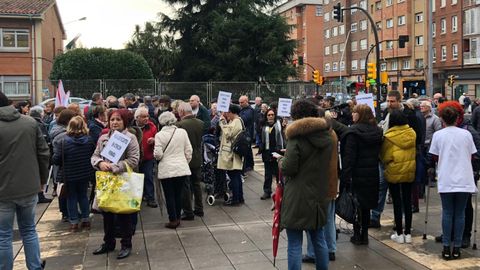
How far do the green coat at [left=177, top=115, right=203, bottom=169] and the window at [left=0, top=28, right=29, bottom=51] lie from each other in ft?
101

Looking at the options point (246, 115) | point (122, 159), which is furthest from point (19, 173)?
point (246, 115)

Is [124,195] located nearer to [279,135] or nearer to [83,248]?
[83,248]

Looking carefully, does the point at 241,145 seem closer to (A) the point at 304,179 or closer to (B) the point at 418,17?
(A) the point at 304,179

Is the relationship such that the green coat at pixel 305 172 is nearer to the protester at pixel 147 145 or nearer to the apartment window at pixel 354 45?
the protester at pixel 147 145

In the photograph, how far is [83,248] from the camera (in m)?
6.57

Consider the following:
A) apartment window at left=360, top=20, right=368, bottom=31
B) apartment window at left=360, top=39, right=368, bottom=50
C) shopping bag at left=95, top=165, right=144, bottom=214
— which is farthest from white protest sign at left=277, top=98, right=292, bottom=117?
apartment window at left=360, top=20, right=368, bottom=31

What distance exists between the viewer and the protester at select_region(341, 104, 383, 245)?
20.0 feet

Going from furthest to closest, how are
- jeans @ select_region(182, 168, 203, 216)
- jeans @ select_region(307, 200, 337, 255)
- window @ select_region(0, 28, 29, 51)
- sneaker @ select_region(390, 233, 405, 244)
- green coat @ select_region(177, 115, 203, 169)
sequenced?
window @ select_region(0, 28, 29, 51) → jeans @ select_region(182, 168, 203, 216) → green coat @ select_region(177, 115, 203, 169) → sneaker @ select_region(390, 233, 405, 244) → jeans @ select_region(307, 200, 337, 255)

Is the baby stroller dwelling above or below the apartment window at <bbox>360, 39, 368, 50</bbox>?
below

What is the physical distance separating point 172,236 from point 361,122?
3.11m

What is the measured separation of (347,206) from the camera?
6172 mm

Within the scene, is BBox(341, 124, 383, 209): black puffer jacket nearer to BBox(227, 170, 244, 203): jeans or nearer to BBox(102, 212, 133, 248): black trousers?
BBox(102, 212, 133, 248): black trousers

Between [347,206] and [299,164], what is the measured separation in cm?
188

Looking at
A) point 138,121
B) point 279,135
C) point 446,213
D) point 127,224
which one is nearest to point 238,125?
point 279,135
